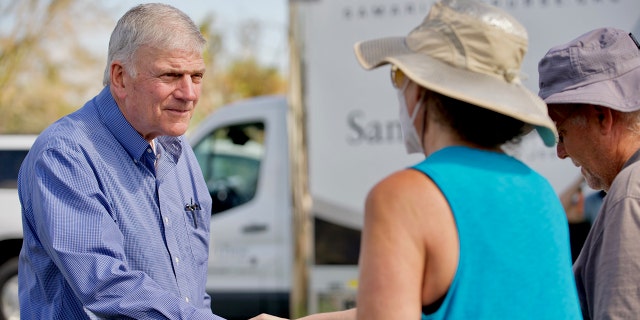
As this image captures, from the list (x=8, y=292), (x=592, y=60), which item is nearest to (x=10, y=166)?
(x=8, y=292)

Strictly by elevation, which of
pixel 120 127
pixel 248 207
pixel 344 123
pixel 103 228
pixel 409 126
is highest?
pixel 409 126

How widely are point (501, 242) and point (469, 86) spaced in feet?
1.02

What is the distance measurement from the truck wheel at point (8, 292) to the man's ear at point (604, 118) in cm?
650

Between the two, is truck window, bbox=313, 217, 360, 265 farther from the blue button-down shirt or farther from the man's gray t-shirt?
the man's gray t-shirt

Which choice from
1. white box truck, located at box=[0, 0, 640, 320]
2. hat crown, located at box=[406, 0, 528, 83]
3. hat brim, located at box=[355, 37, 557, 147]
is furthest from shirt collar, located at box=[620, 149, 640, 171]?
white box truck, located at box=[0, 0, 640, 320]

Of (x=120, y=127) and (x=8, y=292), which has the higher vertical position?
(x=120, y=127)

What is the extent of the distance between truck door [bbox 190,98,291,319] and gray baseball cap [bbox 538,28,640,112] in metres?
4.85

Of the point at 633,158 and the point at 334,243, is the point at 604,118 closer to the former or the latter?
the point at 633,158

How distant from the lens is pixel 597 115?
2.28 metres

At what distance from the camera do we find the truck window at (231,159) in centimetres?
732

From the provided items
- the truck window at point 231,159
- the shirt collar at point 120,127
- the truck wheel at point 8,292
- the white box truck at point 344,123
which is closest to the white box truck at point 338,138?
the white box truck at point 344,123

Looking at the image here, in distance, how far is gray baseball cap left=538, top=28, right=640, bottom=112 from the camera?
2.21 m

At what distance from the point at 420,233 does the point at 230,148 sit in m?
5.81

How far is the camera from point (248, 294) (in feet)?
23.5
